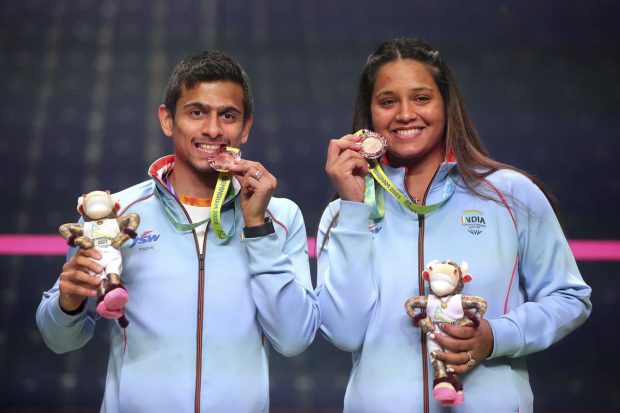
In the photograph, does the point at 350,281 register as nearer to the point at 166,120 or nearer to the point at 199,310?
the point at 199,310

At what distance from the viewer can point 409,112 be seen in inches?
87.9

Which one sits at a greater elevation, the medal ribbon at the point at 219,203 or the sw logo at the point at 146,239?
the medal ribbon at the point at 219,203

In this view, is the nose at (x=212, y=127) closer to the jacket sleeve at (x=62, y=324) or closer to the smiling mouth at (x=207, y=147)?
the smiling mouth at (x=207, y=147)

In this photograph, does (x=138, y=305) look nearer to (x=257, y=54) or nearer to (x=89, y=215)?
(x=89, y=215)

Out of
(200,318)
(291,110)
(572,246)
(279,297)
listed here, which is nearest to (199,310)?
(200,318)

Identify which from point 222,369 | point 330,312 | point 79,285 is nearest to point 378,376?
point 330,312

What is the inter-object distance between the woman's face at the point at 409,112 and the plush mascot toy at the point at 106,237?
69 centimetres

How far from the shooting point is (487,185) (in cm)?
222

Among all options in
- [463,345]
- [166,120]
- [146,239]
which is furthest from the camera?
[166,120]

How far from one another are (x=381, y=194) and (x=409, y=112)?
0.22 metres

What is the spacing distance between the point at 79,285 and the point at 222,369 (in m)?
0.39

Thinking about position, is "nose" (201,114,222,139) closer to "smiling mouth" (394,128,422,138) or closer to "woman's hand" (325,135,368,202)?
"woman's hand" (325,135,368,202)

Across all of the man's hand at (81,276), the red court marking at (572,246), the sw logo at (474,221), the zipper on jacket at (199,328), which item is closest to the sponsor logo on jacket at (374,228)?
the sw logo at (474,221)

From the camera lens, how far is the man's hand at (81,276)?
2002mm
